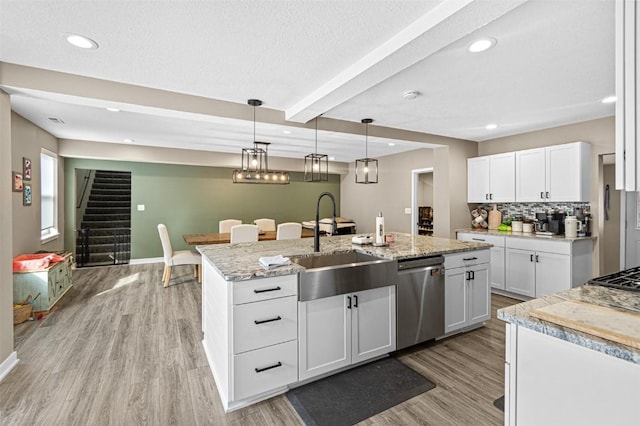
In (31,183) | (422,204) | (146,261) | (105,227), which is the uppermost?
(31,183)

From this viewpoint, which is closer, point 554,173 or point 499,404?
point 499,404

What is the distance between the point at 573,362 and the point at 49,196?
6952 mm

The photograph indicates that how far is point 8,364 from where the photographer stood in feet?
7.89

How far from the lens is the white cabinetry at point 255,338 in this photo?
1.93m

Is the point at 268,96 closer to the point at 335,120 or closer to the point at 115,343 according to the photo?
the point at 335,120

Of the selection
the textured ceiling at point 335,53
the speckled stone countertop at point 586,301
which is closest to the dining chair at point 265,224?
the textured ceiling at point 335,53

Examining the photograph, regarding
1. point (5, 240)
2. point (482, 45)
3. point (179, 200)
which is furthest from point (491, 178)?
point (179, 200)

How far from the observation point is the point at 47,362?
253 centimetres

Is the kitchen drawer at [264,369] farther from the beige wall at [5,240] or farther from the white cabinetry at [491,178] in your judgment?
the white cabinetry at [491,178]

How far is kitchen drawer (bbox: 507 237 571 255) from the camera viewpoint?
3.73 m

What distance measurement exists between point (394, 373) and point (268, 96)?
2.77m

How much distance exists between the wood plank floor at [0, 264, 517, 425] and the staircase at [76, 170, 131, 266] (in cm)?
316

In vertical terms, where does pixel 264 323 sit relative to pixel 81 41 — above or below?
below

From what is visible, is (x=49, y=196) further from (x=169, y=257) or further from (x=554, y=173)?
(x=554, y=173)
